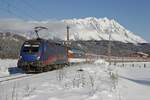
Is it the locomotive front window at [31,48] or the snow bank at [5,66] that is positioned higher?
the locomotive front window at [31,48]

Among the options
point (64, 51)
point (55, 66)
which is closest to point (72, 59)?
point (64, 51)

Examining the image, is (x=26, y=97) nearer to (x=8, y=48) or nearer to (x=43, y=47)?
(x=43, y=47)

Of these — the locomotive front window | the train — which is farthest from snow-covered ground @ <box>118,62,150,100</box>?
the locomotive front window

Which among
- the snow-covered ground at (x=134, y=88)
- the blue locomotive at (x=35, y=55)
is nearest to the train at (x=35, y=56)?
the blue locomotive at (x=35, y=55)

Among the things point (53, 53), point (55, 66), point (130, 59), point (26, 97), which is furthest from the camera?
point (130, 59)

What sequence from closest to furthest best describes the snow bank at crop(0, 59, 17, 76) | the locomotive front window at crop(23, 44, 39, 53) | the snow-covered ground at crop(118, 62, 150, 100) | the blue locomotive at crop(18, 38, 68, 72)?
the snow-covered ground at crop(118, 62, 150, 100), the blue locomotive at crop(18, 38, 68, 72), the snow bank at crop(0, 59, 17, 76), the locomotive front window at crop(23, 44, 39, 53)

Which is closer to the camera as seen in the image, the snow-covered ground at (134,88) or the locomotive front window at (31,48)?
the snow-covered ground at (134,88)

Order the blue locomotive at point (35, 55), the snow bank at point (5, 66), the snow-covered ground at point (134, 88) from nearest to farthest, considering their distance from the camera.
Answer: the snow-covered ground at point (134, 88)
the blue locomotive at point (35, 55)
the snow bank at point (5, 66)

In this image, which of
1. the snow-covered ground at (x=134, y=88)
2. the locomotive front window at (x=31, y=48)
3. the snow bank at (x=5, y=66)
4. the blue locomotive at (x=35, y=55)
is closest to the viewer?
the snow-covered ground at (x=134, y=88)

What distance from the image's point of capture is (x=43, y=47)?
102 ft

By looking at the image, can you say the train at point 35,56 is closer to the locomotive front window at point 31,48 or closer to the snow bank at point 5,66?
the locomotive front window at point 31,48

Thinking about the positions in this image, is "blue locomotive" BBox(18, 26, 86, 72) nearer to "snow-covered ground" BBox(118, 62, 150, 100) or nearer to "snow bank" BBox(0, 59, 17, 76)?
Answer: "snow bank" BBox(0, 59, 17, 76)

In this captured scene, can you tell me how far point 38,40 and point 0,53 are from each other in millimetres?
49882

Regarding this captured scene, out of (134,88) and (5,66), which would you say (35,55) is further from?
(134,88)
